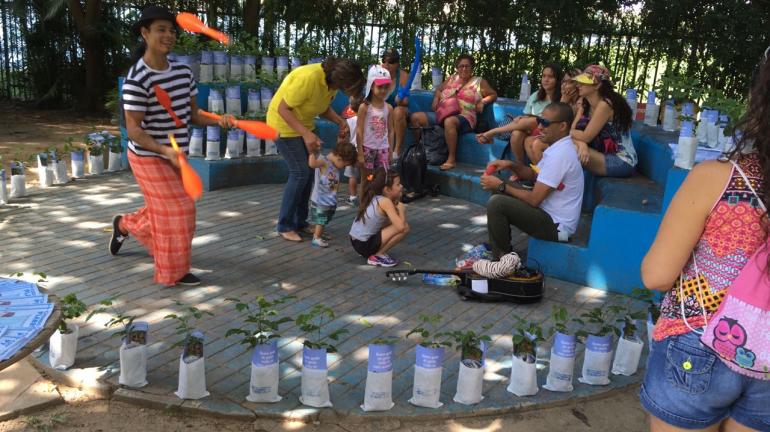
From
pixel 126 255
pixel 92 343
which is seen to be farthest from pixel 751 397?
pixel 126 255

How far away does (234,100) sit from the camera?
7617 mm

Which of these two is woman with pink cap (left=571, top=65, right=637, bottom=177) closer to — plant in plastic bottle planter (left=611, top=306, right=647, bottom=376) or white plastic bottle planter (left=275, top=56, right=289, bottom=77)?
plant in plastic bottle planter (left=611, top=306, right=647, bottom=376)

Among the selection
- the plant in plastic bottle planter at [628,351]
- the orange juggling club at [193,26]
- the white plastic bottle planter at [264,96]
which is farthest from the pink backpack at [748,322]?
the white plastic bottle planter at [264,96]

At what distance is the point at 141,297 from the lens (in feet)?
14.6

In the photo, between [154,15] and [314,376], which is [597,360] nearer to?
[314,376]

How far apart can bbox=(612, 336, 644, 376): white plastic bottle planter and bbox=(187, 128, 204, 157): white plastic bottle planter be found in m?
4.95

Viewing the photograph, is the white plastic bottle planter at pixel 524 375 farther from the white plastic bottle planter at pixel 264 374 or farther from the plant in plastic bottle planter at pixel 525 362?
the white plastic bottle planter at pixel 264 374

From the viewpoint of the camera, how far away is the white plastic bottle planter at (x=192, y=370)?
10.6 feet

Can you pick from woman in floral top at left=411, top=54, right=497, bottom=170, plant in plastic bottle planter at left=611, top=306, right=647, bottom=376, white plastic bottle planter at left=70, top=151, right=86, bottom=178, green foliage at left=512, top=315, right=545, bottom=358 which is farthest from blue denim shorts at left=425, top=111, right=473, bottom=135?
green foliage at left=512, top=315, right=545, bottom=358

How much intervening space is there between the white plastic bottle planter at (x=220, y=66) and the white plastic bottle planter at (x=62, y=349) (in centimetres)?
Answer: 506

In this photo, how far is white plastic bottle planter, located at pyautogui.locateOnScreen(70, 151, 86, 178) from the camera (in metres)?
7.30

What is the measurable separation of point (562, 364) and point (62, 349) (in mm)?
2509

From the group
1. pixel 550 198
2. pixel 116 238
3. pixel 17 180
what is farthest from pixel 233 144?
pixel 550 198

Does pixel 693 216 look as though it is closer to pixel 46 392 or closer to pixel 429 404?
pixel 429 404
